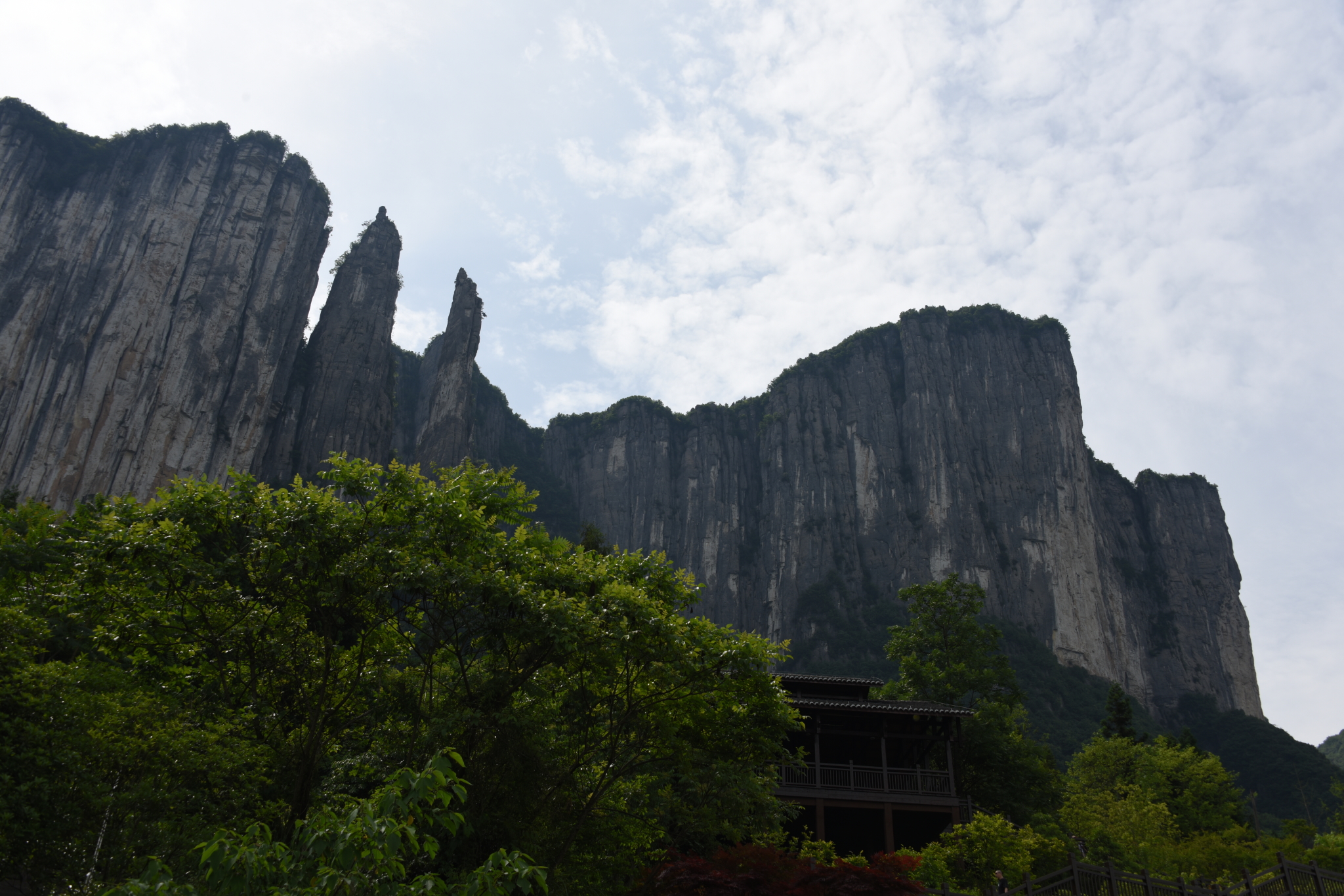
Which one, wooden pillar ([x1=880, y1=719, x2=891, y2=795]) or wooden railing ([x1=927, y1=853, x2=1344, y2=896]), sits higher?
wooden pillar ([x1=880, y1=719, x2=891, y2=795])

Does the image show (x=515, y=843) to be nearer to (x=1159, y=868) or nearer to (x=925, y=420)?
(x=1159, y=868)

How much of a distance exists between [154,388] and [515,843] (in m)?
68.8

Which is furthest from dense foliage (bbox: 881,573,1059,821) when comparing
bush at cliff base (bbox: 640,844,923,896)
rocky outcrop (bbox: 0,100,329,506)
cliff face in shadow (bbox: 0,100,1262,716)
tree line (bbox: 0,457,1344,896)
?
rocky outcrop (bbox: 0,100,329,506)

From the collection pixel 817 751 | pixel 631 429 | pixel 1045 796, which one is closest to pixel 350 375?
pixel 631 429

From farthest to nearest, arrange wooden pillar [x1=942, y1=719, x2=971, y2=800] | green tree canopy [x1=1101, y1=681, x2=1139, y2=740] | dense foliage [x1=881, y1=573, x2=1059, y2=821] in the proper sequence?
green tree canopy [x1=1101, y1=681, x2=1139, y2=740] < dense foliage [x1=881, y1=573, x2=1059, y2=821] < wooden pillar [x1=942, y1=719, x2=971, y2=800]

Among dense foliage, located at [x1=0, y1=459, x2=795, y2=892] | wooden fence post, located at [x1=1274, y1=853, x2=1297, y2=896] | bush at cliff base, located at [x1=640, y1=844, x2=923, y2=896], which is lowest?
bush at cliff base, located at [x1=640, y1=844, x2=923, y2=896]

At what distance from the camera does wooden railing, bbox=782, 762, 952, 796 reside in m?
25.8

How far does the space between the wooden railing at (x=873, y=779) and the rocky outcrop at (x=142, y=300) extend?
190 feet

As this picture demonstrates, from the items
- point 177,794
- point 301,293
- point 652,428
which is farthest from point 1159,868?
point 652,428

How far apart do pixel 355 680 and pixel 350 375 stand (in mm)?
71939

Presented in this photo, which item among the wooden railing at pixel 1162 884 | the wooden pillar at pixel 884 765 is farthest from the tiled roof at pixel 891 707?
the wooden railing at pixel 1162 884

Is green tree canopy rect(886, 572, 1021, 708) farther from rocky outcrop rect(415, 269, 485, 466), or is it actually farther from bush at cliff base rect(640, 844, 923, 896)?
rocky outcrop rect(415, 269, 485, 466)

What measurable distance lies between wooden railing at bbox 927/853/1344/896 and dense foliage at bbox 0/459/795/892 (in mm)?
6442

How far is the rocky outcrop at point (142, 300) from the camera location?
6291 cm
